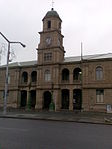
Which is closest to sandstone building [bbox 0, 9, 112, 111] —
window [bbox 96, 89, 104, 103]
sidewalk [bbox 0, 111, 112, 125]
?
window [bbox 96, 89, 104, 103]

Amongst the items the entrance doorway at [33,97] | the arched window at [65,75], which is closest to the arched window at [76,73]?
the arched window at [65,75]

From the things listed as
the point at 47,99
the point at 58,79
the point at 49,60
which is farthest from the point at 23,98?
the point at 49,60

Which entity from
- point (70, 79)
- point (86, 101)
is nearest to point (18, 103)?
point (70, 79)

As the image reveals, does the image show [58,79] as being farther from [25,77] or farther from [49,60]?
[25,77]

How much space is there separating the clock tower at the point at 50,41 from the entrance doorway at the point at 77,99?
25.7ft

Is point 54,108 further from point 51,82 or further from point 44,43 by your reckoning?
point 44,43

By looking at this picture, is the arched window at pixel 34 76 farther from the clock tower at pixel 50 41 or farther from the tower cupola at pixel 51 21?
the tower cupola at pixel 51 21

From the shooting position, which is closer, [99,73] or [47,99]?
[99,73]

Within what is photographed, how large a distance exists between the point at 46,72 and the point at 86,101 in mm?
11358

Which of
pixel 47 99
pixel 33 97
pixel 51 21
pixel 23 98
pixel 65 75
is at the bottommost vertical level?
pixel 47 99

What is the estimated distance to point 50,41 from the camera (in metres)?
46.2

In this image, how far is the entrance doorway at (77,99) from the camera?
143 ft

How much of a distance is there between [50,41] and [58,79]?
9128 mm

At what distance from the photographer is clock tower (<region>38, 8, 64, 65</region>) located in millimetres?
45253
